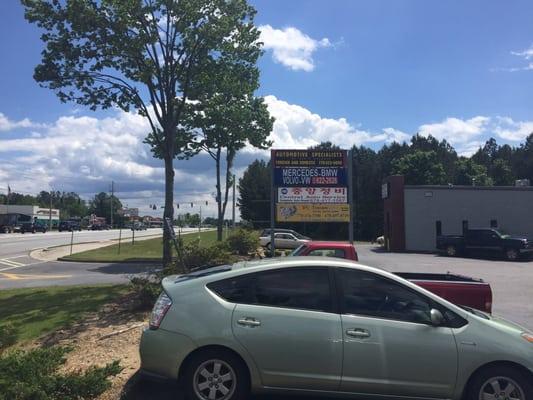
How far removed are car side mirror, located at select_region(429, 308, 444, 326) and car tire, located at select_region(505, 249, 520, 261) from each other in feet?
95.3

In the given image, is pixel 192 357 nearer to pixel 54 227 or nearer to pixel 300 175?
pixel 300 175

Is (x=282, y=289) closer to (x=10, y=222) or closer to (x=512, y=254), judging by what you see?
(x=512, y=254)

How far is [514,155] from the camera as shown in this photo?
94750 mm

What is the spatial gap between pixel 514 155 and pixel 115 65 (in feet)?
304

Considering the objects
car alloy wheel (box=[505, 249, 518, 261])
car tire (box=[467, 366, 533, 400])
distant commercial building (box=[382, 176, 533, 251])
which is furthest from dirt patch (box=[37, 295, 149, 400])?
distant commercial building (box=[382, 176, 533, 251])

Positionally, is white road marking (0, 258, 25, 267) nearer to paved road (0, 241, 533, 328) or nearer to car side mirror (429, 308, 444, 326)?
paved road (0, 241, 533, 328)

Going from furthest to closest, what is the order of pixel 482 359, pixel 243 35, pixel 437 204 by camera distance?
pixel 437 204 → pixel 243 35 → pixel 482 359

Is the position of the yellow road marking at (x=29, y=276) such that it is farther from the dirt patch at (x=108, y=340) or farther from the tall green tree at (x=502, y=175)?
the tall green tree at (x=502, y=175)

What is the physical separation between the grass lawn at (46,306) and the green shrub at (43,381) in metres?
3.35

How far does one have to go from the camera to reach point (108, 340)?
802cm

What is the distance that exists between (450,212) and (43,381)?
39.2 m

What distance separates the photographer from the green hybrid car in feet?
16.8

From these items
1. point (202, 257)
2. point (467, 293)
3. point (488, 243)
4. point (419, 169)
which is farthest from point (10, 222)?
point (467, 293)

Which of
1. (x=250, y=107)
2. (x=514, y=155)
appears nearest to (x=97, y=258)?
(x=250, y=107)
